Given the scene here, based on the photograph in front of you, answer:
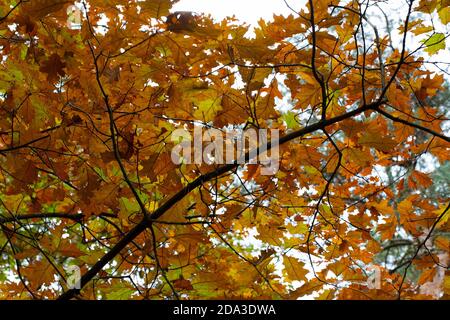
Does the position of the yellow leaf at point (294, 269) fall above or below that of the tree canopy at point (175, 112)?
below

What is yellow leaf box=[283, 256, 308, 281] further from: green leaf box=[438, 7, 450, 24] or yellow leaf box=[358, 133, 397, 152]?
green leaf box=[438, 7, 450, 24]

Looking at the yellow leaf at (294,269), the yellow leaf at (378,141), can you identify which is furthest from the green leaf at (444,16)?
the yellow leaf at (294,269)

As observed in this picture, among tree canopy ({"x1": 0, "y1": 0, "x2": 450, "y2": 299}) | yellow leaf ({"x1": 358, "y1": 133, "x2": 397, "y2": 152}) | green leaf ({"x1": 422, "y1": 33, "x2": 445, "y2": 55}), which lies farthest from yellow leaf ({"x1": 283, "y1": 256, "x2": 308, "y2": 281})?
green leaf ({"x1": 422, "y1": 33, "x2": 445, "y2": 55})

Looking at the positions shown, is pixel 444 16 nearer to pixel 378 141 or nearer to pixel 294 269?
pixel 378 141

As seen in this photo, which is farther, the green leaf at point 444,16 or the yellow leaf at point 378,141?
the green leaf at point 444,16

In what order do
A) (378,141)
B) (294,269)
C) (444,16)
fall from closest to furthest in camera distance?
1. (378,141)
2. (444,16)
3. (294,269)

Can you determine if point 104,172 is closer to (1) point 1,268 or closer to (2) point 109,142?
(2) point 109,142

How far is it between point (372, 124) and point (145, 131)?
884mm

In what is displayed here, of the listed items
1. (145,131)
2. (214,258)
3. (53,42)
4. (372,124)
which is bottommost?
(214,258)

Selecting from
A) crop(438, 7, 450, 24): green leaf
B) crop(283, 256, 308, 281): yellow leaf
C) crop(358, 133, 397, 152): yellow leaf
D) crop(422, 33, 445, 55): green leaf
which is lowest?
crop(283, 256, 308, 281): yellow leaf

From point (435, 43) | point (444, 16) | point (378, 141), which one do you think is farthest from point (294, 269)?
point (444, 16)

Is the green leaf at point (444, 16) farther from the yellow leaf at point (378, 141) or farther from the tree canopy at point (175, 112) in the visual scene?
the yellow leaf at point (378, 141)

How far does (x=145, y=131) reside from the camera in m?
1.85

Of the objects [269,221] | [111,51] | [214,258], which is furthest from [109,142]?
[214,258]
